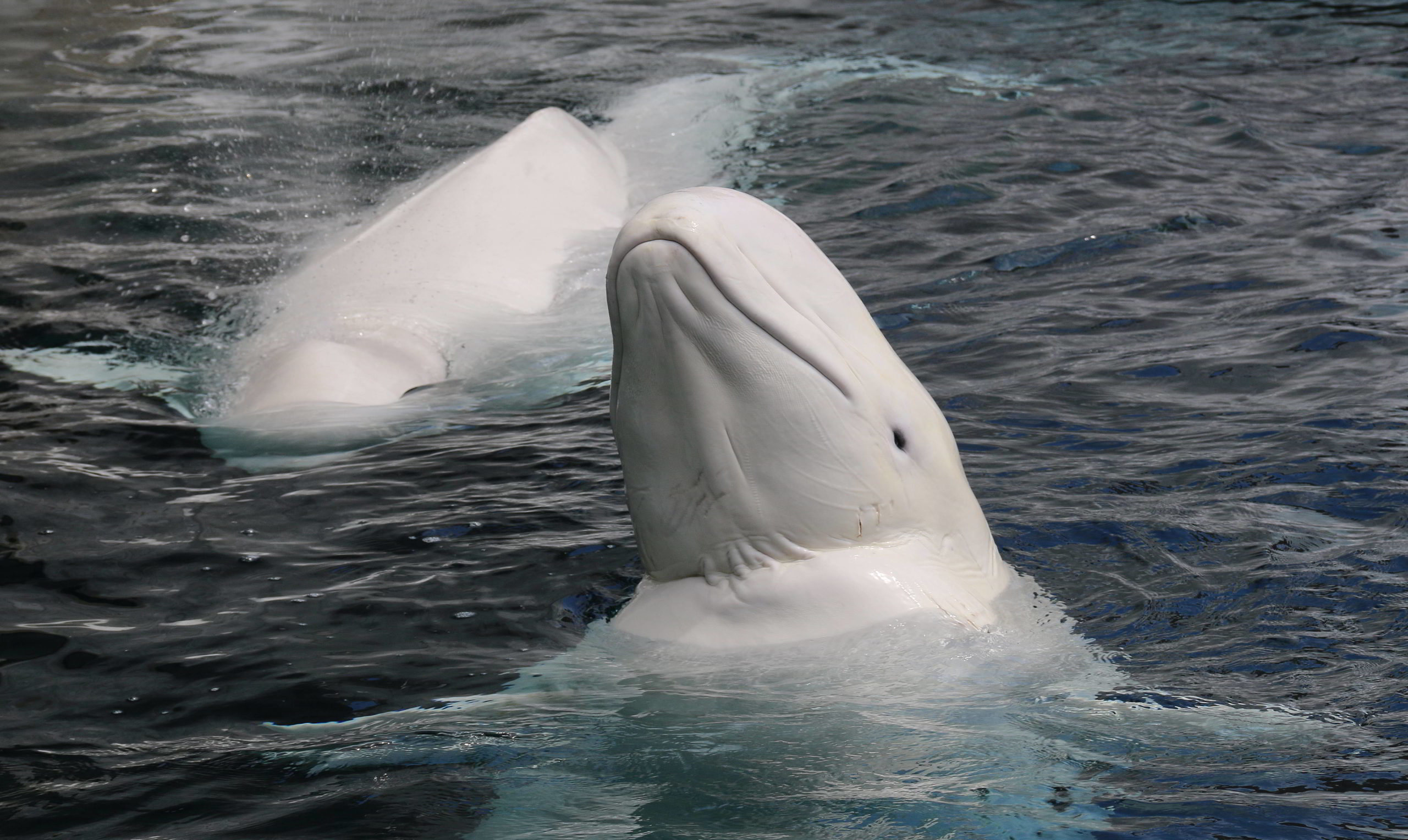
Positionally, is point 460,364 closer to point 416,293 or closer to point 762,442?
point 416,293

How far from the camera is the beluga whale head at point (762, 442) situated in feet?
12.4

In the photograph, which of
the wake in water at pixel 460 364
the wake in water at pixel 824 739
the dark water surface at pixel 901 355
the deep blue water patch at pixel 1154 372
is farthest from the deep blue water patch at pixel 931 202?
the wake in water at pixel 824 739

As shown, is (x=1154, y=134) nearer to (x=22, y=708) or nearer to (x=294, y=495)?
(x=294, y=495)

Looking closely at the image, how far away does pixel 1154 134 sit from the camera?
1202 cm

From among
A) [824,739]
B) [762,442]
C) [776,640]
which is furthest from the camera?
[776,640]

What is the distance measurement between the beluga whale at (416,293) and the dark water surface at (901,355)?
40 cm

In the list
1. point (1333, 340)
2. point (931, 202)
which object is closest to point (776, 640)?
point (1333, 340)

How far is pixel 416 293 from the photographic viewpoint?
8.67m

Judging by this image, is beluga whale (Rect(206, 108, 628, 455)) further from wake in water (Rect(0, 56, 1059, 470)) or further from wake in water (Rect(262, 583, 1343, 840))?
wake in water (Rect(262, 583, 1343, 840))

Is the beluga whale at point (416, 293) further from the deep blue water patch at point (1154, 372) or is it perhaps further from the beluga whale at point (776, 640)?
the deep blue water patch at point (1154, 372)

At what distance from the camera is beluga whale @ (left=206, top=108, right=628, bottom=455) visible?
7059 millimetres

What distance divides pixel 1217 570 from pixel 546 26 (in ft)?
47.3

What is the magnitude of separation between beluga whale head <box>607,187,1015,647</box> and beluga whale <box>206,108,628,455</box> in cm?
319

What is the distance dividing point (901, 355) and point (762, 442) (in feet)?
12.6
